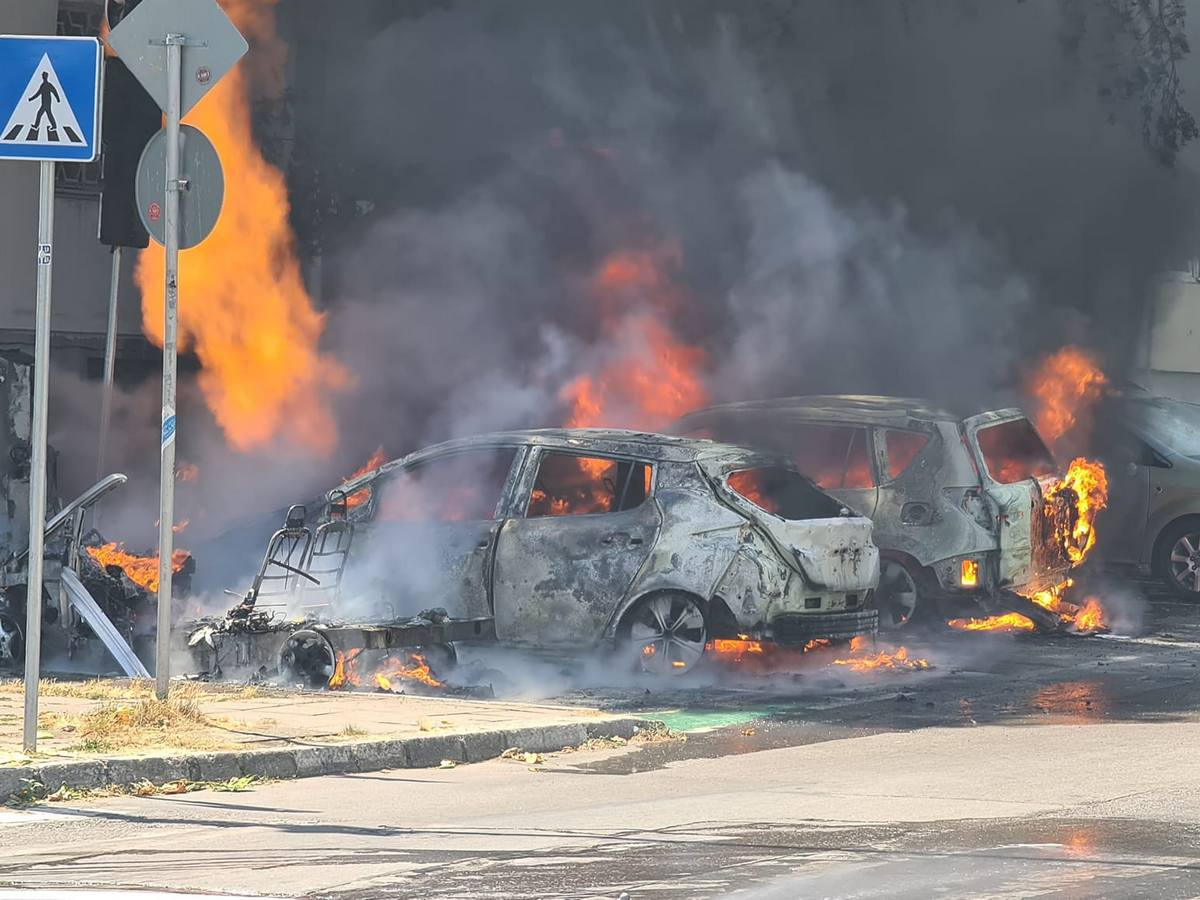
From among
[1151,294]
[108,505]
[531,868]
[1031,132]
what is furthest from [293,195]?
[531,868]

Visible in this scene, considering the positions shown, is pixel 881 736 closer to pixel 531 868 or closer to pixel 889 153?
pixel 531 868

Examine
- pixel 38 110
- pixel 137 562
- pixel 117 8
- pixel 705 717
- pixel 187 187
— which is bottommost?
pixel 705 717

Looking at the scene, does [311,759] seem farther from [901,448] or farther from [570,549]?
[901,448]

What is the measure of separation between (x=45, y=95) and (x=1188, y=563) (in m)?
12.2

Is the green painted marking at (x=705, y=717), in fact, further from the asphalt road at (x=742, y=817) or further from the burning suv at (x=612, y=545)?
the burning suv at (x=612, y=545)

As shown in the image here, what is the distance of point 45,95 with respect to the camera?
355 inches

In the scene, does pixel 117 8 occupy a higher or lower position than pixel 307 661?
higher

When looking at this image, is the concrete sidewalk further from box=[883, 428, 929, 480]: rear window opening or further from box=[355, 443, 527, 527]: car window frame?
box=[883, 428, 929, 480]: rear window opening

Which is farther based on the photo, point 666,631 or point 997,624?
point 997,624

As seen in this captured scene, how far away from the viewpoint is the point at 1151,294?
21062mm

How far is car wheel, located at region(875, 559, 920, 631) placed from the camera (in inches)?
599

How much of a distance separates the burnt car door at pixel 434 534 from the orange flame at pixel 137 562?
A: 145 centimetres

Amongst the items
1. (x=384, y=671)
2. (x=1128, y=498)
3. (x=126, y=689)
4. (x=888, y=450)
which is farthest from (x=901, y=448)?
(x=126, y=689)

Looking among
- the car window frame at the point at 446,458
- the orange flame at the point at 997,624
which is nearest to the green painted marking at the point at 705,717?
the car window frame at the point at 446,458
